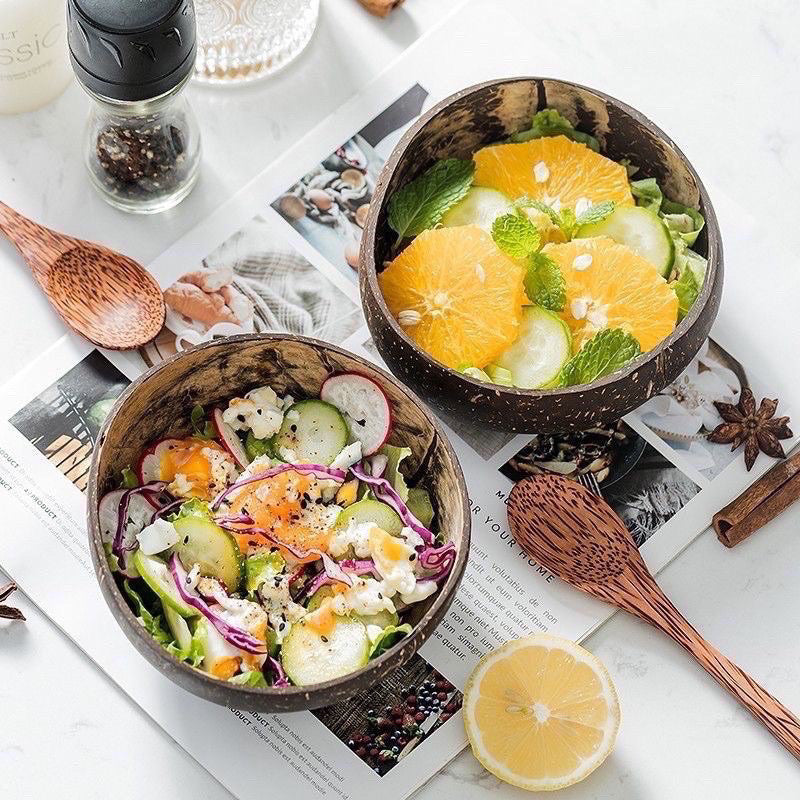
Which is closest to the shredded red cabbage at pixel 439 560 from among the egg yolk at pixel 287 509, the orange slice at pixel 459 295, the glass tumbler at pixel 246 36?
the egg yolk at pixel 287 509

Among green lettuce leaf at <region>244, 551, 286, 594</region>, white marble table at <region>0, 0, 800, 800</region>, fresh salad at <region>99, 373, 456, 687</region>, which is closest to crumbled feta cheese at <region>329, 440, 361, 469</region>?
fresh salad at <region>99, 373, 456, 687</region>

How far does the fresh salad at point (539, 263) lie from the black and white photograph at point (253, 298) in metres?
0.13

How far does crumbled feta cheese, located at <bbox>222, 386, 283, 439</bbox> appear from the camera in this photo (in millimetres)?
1419

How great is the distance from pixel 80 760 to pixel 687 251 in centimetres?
91

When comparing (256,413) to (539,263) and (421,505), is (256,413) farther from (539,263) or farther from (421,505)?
(539,263)

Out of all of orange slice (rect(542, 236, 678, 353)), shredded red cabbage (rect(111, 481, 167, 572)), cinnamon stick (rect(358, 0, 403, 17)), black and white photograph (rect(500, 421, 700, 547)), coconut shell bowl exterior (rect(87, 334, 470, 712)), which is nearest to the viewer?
coconut shell bowl exterior (rect(87, 334, 470, 712))

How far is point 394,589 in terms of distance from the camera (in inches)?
52.5

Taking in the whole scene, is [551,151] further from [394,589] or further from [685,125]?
[394,589]

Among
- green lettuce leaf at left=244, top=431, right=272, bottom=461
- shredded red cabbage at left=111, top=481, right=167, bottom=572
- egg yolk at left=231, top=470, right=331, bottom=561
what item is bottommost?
shredded red cabbage at left=111, top=481, right=167, bottom=572

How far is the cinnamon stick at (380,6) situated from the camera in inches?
66.2

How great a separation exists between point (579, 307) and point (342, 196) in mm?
358

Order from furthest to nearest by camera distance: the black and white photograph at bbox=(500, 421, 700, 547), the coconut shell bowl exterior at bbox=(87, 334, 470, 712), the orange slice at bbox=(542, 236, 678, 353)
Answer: the black and white photograph at bbox=(500, 421, 700, 547), the orange slice at bbox=(542, 236, 678, 353), the coconut shell bowl exterior at bbox=(87, 334, 470, 712)

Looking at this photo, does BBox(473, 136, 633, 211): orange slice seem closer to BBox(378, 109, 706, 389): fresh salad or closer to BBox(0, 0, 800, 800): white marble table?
BBox(378, 109, 706, 389): fresh salad

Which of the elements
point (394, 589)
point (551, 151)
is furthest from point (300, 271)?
point (394, 589)
